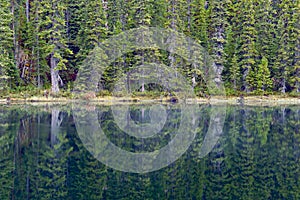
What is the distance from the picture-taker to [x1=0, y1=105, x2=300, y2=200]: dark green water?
10672 mm

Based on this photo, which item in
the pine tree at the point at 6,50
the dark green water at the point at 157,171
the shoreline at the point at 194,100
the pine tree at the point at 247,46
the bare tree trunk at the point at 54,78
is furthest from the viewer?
the pine tree at the point at 247,46

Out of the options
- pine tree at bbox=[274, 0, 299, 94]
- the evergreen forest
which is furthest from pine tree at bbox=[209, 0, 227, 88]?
pine tree at bbox=[274, 0, 299, 94]

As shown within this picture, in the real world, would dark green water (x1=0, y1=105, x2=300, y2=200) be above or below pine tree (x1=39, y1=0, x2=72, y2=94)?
below

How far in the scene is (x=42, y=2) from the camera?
4109 cm

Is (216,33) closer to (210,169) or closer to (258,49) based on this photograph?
(258,49)

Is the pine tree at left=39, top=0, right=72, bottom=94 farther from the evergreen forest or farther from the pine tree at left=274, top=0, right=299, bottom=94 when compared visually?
the pine tree at left=274, top=0, right=299, bottom=94

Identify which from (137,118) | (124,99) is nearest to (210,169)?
(137,118)

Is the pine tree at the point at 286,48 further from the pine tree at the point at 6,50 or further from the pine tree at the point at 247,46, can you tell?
the pine tree at the point at 6,50

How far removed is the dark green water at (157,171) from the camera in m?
10.7

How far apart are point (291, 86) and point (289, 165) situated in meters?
33.6

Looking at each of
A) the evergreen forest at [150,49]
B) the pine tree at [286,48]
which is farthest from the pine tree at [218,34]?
the pine tree at [286,48]

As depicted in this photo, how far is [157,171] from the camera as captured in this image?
42.8 feet

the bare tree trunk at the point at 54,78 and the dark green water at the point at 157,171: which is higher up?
the bare tree trunk at the point at 54,78

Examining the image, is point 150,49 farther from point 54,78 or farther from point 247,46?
point 247,46
